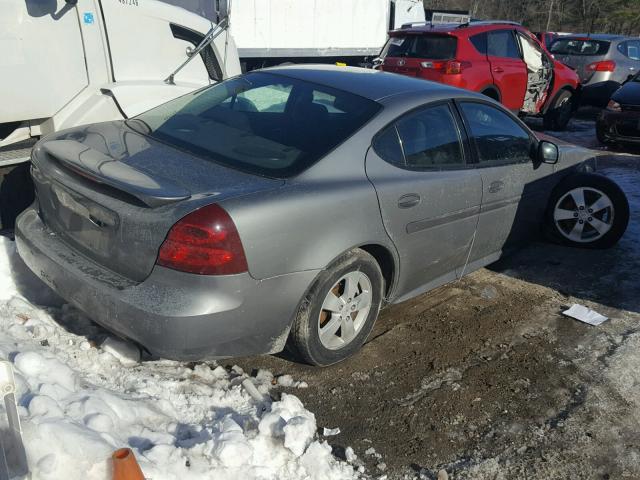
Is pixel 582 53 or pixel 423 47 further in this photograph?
pixel 582 53

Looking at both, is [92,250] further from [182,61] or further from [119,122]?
[182,61]

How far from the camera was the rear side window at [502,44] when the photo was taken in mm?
10250

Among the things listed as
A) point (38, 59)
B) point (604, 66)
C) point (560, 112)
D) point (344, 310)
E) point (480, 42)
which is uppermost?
point (38, 59)

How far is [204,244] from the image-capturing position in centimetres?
291

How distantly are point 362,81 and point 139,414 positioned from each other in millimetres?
2434

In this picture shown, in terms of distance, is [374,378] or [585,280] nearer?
[374,378]

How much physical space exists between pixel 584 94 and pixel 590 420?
12024mm

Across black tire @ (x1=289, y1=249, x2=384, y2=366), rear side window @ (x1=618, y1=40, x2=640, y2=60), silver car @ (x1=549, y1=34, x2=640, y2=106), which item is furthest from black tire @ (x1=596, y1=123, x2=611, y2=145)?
black tire @ (x1=289, y1=249, x2=384, y2=366)

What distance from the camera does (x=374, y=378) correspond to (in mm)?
3670

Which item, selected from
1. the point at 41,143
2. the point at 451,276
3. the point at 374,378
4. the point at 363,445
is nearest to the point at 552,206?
the point at 451,276

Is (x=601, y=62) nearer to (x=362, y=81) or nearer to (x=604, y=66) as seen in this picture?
(x=604, y=66)

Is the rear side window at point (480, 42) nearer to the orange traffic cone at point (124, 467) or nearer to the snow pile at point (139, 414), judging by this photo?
the snow pile at point (139, 414)

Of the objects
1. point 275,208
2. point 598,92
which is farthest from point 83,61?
point 598,92

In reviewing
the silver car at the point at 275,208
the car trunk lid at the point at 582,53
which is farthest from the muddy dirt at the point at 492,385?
the car trunk lid at the point at 582,53
